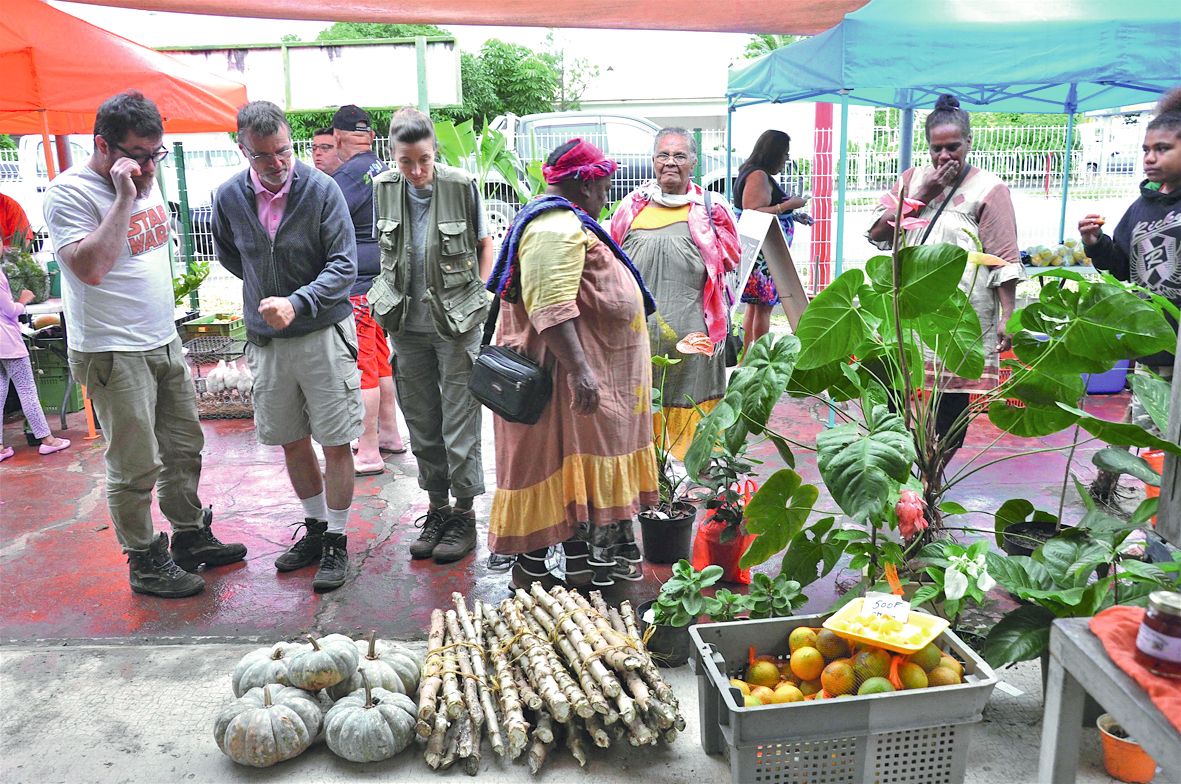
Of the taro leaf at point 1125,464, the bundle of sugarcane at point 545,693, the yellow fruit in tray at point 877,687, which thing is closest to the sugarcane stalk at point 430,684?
the bundle of sugarcane at point 545,693

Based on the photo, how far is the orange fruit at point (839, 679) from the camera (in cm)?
247

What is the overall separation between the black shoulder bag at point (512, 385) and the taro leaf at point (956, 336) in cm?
138

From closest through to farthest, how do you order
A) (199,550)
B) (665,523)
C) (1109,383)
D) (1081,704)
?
(1081,704) < (665,523) < (199,550) < (1109,383)

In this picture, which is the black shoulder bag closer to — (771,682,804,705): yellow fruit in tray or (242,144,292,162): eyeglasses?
(242,144,292,162): eyeglasses

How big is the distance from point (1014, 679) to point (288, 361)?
3035 mm

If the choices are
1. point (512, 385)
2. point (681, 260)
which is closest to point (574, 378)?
point (512, 385)

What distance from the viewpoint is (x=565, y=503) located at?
354cm

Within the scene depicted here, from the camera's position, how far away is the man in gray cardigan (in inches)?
145

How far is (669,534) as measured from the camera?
3977 millimetres

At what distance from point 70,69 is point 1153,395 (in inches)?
235

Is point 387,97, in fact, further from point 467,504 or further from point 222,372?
point 467,504

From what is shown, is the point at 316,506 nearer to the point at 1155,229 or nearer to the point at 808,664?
the point at 808,664

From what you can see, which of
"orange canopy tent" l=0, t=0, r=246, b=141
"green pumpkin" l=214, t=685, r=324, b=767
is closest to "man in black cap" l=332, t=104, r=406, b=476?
"orange canopy tent" l=0, t=0, r=246, b=141

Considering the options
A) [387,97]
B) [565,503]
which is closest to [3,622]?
[565,503]
